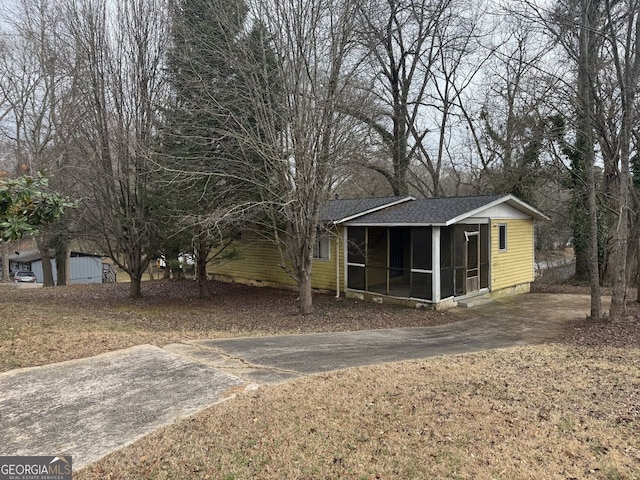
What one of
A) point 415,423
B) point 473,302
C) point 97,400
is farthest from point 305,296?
point 415,423

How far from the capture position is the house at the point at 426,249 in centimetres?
1220

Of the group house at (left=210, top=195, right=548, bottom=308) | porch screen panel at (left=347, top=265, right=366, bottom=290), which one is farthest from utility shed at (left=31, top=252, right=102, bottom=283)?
porch screen panel at (left=347, top=265, right=366, bottom=290)

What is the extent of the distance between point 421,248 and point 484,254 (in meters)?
2.84

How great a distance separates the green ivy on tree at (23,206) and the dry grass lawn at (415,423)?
1.92 metres

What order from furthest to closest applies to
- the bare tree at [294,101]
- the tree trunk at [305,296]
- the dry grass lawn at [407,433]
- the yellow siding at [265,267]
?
the yellow siding at [265,267]
the tree trunk at [305,296]
the bare tree at [294,101]
the dry grass lawn at [407,433]

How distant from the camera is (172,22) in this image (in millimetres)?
12734

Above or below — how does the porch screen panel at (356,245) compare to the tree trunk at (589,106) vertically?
below

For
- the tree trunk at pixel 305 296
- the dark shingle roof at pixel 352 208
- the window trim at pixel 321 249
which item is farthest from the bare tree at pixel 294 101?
the window trim at pixel 321 249

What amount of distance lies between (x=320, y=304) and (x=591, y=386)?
344 inches

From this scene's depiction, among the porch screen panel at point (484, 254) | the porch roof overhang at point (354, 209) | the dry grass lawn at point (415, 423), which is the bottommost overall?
the dry grass lawn at point (415, 423)

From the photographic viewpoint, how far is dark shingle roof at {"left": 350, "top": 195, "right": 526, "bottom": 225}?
38.6 feet

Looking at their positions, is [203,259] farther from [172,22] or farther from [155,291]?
[172,22]

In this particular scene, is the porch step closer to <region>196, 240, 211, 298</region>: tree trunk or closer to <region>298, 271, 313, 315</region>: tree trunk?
<region>298, 271, 313, 315</region>: tree trunk

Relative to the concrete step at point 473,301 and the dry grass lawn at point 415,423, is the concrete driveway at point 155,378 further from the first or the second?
the concrete step at point 473,301
